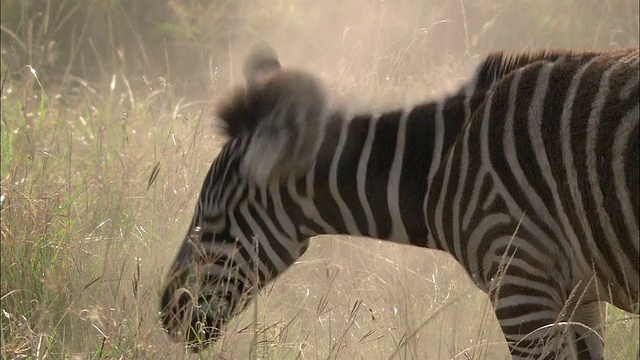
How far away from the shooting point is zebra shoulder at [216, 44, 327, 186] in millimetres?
3051

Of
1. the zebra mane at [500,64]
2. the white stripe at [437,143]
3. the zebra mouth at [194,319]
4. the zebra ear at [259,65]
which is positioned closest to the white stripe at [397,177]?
the white stripe at [437,143]

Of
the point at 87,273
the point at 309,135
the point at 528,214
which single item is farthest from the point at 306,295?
the point at 528,214

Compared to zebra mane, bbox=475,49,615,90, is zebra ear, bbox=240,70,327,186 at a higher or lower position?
lower

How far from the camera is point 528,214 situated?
2561mm

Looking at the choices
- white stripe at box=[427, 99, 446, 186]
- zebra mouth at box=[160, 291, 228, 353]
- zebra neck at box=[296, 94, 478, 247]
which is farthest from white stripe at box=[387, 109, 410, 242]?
zebra mouth at box=[160, 291, 228, 353]

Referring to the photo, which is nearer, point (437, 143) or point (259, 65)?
point (437, 143)

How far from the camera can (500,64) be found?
9.32ft

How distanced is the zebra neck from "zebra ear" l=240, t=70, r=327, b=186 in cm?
5

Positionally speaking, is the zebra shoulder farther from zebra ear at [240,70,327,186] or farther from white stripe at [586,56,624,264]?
white stripe at [586,56,624,264]

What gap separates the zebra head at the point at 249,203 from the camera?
306 cm

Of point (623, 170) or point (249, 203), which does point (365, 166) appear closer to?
point (249, 203)

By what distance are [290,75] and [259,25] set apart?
6.00 m

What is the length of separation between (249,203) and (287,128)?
1.02 ft

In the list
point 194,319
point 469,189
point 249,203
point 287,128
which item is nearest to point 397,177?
point 469,189
